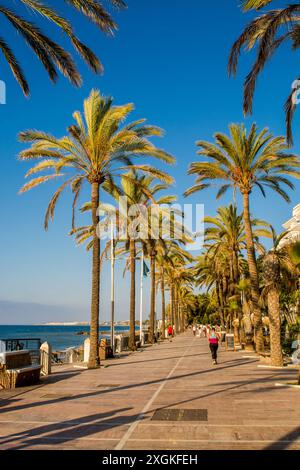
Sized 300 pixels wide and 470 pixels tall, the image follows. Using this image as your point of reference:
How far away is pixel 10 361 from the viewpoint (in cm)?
1284

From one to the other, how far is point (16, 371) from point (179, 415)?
583 centimetres

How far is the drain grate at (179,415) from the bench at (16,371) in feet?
17.7

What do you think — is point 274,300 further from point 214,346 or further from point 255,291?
point 255,291

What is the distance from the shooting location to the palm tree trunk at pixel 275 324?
17.0 m

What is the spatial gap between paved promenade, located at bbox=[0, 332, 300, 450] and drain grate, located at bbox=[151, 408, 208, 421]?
0.04m

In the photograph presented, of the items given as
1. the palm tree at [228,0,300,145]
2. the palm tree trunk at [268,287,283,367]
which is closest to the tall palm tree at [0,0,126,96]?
the palm tree at [228,0,300,145]

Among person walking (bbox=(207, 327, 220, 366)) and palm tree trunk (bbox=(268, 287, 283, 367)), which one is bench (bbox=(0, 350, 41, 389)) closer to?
person walking (bbox=(207, 327, 220, 366))

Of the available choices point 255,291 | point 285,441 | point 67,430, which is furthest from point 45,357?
point 255,291

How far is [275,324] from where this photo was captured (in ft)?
55.8

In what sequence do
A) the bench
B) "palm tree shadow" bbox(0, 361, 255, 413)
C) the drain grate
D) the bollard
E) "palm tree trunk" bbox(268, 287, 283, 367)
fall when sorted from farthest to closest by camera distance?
"palm tree trunk" bbox(268, 287, 283, 367) < the bollard < the bench < "palm tree shadow" bbox(0, 361, 255, 413) < the drain grate

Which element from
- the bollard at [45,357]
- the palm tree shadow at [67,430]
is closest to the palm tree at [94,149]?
the bollard at [45,357]

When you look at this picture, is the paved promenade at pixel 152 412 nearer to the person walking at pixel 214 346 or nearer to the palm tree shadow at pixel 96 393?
the palm tree shadow at pixel 96 393

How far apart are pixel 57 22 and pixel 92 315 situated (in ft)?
38.4

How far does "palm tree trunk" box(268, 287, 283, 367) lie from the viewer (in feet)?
55.7
